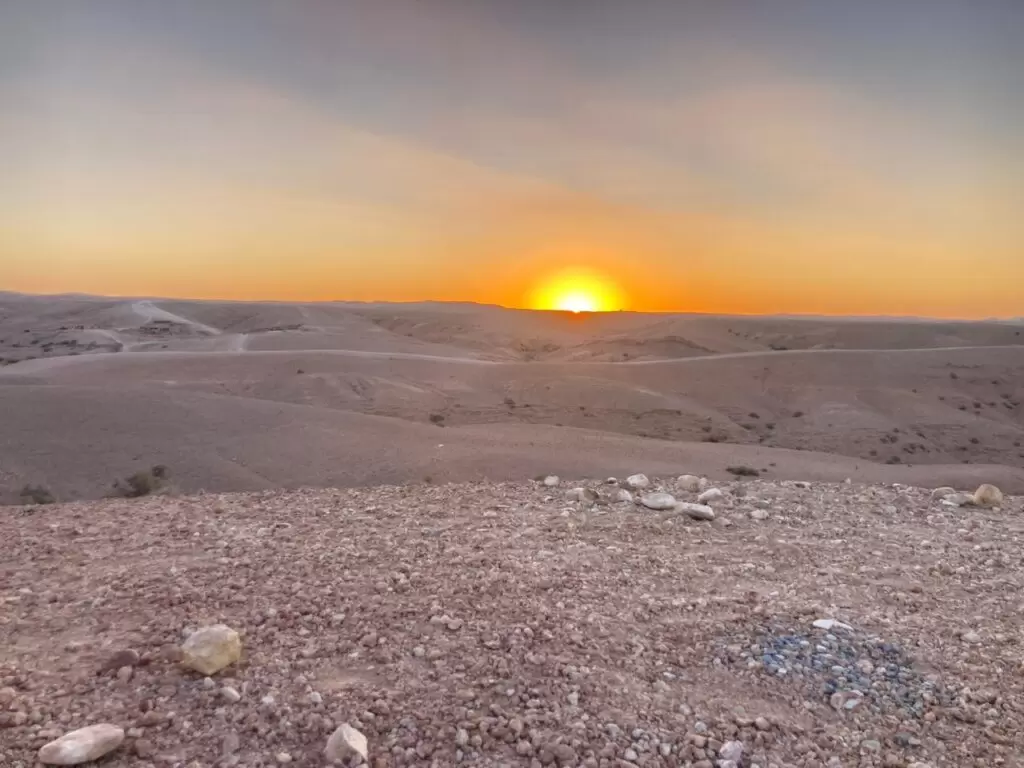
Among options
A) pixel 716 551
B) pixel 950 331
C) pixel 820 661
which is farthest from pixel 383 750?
pixel 950 331

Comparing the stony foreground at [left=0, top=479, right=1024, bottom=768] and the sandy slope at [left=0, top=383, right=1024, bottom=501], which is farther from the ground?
the stony foreground at [left=0, top=479, right=1024, bottom=768]

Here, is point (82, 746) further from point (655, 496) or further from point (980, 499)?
point (980, 499)

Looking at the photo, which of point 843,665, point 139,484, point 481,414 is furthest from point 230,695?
point 481,414

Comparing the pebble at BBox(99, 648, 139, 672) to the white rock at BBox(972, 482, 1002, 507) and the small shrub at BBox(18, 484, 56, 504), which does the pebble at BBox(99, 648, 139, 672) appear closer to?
the small shrub at BBox(18, 484, 56, 504)

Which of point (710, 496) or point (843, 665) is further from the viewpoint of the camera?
point (710, 496)

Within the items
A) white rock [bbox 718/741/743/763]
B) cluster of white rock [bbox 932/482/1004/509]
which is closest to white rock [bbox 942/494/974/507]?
cluster of white rock [bbox 932/482/1004/509]

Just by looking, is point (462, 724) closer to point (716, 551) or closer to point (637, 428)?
point (716, 551)
